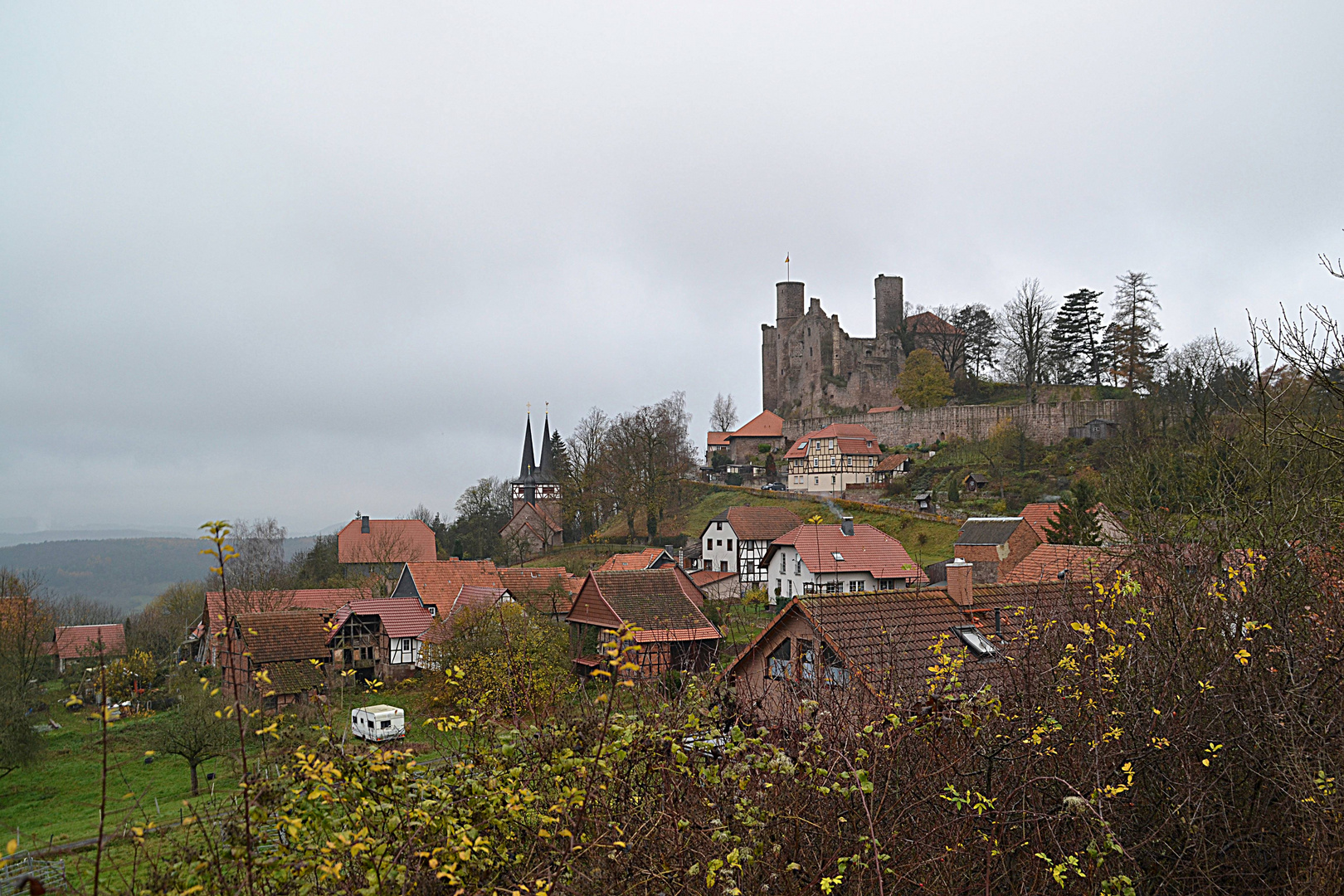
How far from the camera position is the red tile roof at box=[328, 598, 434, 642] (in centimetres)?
2959

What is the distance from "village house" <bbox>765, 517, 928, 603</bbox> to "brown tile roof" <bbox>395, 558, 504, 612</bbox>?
11.4m

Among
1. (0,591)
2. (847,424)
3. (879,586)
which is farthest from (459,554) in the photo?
(879,586)

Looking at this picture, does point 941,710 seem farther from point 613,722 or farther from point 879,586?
point 879,586

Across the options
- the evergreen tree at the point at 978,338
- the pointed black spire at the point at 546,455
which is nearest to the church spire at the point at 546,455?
the pointed black spire at the point at 546,455

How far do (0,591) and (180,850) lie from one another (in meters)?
43.9

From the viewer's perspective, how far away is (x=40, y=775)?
75.4 ft

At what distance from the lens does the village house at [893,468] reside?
54375 millimetres

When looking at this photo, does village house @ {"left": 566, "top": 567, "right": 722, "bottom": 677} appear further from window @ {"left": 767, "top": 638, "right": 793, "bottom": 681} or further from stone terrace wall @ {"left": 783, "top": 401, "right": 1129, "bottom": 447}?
stone terrace wall @ {"left": 783, "top": 401, "right": 1129, "bottom": 447}

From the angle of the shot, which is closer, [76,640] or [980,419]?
[76,640]

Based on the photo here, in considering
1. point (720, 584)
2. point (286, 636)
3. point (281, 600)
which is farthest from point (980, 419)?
point (286, 636)

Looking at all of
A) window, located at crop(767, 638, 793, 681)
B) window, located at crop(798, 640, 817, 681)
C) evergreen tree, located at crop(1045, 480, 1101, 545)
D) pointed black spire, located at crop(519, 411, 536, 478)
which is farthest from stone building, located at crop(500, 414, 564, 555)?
window, located at crop(798, 640, 817, 681)

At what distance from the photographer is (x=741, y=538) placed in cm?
4447

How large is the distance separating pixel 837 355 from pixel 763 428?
9.24 m

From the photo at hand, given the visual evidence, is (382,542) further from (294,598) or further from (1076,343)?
(1076,343)
